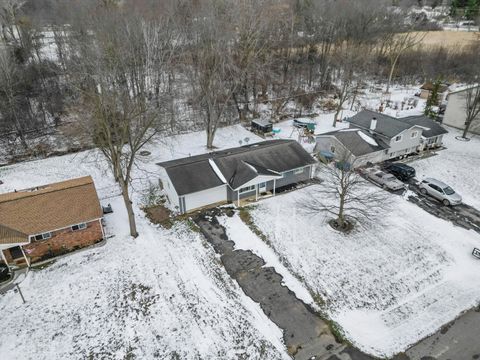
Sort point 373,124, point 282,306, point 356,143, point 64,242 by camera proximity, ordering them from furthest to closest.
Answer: point 373,124, point 356,143, point 64,242, point 282,306

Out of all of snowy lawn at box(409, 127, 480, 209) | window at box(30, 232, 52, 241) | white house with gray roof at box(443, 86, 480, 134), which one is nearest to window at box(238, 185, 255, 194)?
window at box(30, 232, 52, 241)

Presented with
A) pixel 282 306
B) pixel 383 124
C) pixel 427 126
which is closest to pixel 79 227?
pixel 282 306

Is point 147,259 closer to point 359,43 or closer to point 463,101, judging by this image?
point 463,101

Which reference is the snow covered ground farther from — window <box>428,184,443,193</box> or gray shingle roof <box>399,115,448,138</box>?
gray shingle roof <box>399,115,448,138</box>

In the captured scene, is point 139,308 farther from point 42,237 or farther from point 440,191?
point 440,191

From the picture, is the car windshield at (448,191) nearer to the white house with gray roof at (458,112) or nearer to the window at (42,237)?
the white house with gray roof at (458,112)

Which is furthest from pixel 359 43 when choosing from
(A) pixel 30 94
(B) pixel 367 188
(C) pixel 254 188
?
(A) pixel 30 94
